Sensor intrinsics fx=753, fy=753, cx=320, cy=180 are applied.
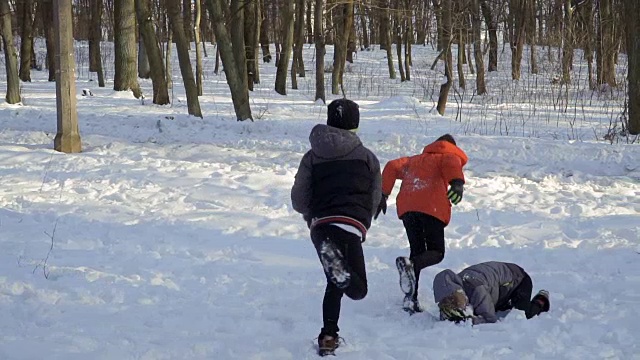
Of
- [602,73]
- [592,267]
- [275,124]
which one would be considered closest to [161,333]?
[592,267]

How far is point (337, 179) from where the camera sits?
457 cm

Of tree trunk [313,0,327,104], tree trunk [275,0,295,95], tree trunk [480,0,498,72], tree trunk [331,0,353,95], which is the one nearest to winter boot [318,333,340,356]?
tree trunk [331,0,353,95]

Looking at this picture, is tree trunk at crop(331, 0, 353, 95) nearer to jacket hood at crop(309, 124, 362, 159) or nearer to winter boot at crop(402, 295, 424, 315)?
winter boot at crop(402, 295, 424, 315)

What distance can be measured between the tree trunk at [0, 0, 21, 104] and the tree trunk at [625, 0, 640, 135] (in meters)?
14.3

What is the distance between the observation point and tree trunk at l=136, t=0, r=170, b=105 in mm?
18562

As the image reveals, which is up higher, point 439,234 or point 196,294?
point 439,234

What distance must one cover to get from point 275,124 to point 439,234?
10.1m

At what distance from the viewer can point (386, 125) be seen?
16.0m

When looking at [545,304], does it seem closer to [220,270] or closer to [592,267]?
[592,267]

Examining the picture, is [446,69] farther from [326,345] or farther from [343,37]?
[326,345]

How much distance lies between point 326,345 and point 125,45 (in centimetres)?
1941

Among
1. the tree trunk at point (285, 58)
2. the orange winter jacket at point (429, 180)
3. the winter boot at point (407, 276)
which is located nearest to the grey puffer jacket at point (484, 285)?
the winter boot at point (407, 276)

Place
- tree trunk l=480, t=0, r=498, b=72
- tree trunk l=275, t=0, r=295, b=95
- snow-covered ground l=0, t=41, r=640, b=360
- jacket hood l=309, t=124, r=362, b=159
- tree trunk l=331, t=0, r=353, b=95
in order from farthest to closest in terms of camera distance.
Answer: tree trunk l=480, t=0, r=498, b=72
tree trunk l=275, t=0, r=295, b=95
tree trunk l=331, t=0, r=353, b=95
snow-covered ground l=0, t=41, r=640, b=360
jacket hood l=309, t=124, r=362, b=159

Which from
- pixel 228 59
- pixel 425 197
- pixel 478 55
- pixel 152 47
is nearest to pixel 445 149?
pixel 425 197
